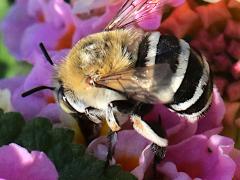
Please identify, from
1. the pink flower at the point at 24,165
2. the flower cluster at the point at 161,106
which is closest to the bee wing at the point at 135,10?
the flower cluster at the point at 161,106

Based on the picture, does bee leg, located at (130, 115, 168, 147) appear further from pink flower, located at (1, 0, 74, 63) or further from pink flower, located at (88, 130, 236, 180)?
pink flower, located at (1, 0, 74, 63)

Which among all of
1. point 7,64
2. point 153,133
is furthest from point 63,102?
point 7,64

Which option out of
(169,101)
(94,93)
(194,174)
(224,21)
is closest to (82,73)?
(94,93)

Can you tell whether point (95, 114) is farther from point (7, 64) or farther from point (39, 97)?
point (7, 64)

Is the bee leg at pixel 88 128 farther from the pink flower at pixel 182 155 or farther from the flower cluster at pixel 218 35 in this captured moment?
the flower cluster at pixel 218 35

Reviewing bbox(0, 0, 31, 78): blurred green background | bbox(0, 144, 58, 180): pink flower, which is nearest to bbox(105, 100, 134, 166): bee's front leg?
bbox(0, 144, 58, 180): pink flower

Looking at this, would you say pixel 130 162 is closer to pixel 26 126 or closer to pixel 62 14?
pixel 26 126
